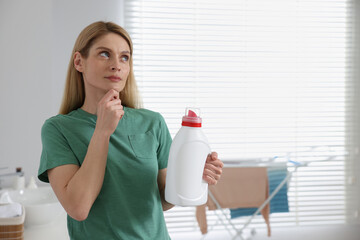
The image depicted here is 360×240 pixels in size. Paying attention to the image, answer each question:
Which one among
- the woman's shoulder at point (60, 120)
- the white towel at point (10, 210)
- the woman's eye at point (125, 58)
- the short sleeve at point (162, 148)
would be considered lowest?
the white towel at point (10, 210)

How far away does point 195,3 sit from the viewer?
2246 millimetres

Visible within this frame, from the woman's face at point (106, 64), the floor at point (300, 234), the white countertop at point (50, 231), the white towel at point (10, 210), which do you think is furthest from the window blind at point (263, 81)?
the woman's face at point (106, 64)

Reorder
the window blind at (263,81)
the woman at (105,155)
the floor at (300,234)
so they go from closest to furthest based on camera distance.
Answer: the woman at (105,155) < the window blind at (263,81) < the floor at (300,234)

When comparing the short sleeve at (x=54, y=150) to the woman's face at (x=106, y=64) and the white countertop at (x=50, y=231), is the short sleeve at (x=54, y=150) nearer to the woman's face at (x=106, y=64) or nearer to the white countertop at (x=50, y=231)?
the woman's face at (x=106, y=64)

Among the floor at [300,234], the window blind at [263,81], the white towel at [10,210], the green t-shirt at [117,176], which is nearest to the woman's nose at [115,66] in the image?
the green t-shirt at [117,176]

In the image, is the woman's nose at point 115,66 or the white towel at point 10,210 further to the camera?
the white towel at point 10,210

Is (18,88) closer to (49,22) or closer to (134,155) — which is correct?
(49,22)

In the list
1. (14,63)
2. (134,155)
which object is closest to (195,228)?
(14,63)

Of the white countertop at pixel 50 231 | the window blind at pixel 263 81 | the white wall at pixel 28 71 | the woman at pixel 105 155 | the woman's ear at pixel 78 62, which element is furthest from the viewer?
the window blind at pixel 263 81

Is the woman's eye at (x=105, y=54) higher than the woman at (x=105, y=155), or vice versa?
the woman's eye at (x=105, y=54)

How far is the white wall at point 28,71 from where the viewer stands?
1.90 meters

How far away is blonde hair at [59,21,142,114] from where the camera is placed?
727 millimetres

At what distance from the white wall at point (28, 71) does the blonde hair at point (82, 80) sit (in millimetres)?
1252

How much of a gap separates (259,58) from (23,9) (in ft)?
5.11
